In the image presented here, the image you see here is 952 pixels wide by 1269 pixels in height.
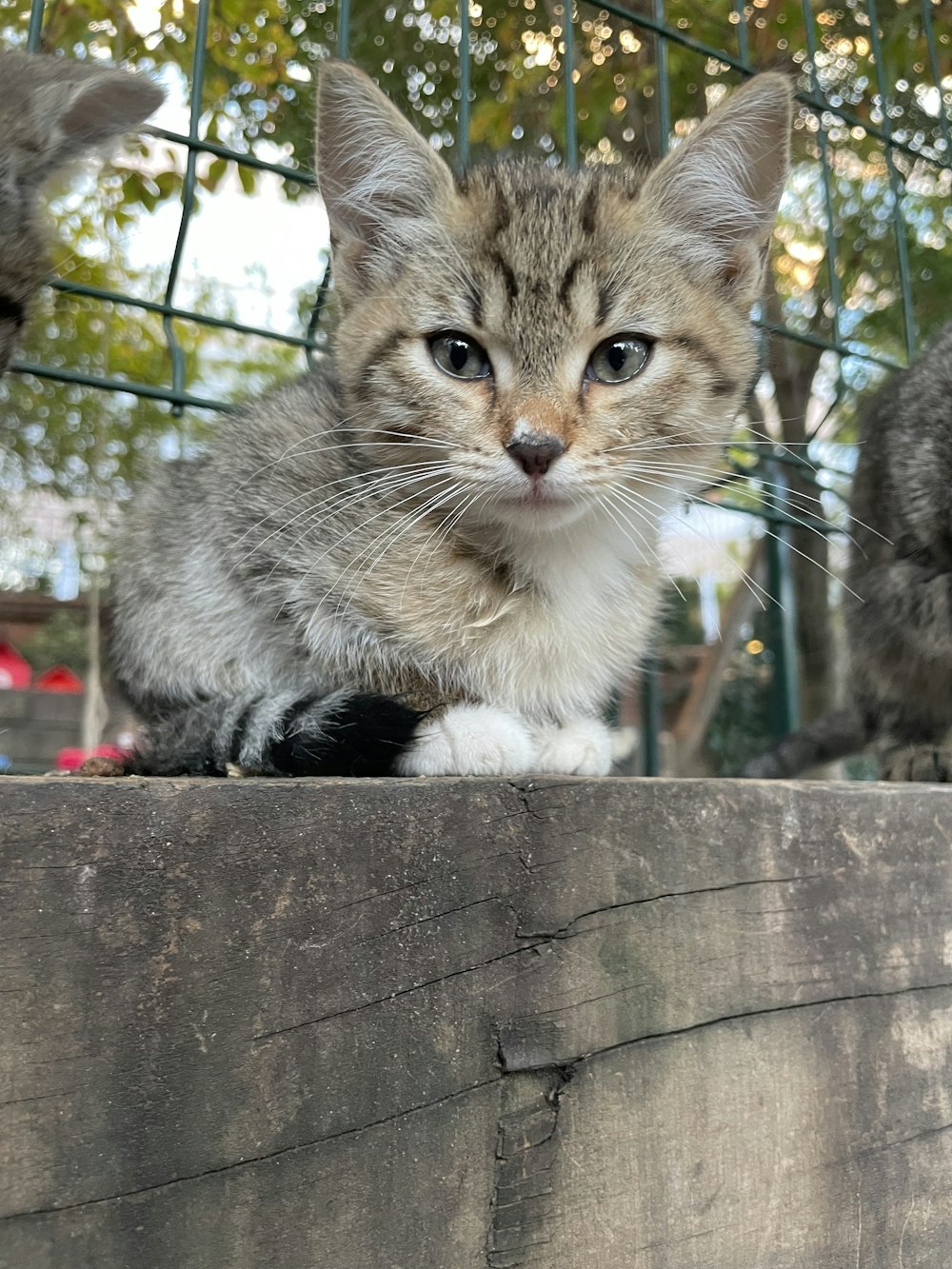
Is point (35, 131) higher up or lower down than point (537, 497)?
higher up

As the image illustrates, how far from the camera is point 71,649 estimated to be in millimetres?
6195

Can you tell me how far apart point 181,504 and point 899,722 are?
174 cm

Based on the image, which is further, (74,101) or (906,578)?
(906,578)

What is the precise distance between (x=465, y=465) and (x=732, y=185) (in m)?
0.74

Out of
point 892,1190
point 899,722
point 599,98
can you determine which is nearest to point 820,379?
point 599,98

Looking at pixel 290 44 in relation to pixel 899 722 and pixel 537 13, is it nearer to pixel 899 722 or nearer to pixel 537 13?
pixel 537 13

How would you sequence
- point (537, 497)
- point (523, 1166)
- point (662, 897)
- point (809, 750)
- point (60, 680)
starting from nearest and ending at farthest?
1. point (523, 1166)
2. point (662, 897)
3. point (537, 497)
4. point (809, 750)
5. point (60, 680)

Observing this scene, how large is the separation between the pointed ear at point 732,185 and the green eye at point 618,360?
0.24 m

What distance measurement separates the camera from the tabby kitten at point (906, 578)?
222 cm

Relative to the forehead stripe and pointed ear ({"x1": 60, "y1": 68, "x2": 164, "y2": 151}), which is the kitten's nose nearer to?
the forehead stripe

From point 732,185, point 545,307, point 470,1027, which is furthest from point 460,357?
point 470,1027

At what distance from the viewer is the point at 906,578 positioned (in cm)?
228

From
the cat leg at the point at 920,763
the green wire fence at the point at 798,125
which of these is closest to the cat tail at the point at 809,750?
the green wire fence at the point at 798,125

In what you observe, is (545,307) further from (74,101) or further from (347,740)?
(74,101)
